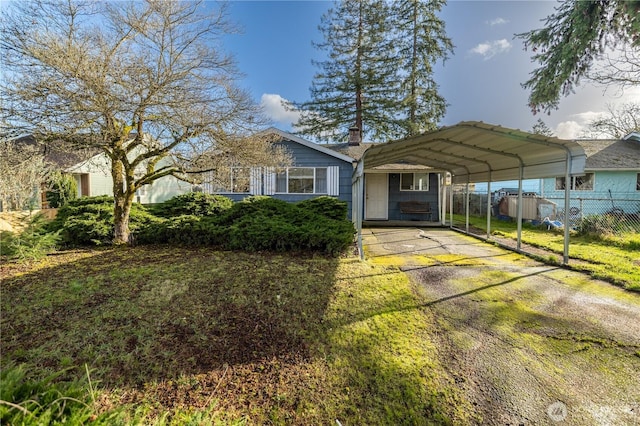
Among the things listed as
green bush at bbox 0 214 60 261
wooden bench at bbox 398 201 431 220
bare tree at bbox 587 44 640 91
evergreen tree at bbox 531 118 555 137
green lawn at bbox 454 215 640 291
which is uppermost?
evergreen tree at bbox 531 118 555 137

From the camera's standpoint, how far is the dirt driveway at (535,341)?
2.12m

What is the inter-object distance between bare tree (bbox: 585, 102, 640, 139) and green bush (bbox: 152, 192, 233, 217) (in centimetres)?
2548

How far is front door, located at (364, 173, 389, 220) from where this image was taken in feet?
43.2

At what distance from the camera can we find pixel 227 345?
284 centimetres

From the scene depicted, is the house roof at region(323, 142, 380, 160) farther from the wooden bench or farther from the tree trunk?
the tree trunk

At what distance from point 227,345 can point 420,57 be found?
1829 cm

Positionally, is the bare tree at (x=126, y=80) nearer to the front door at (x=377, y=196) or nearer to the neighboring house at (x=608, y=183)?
the front door at (x=377, y=196)

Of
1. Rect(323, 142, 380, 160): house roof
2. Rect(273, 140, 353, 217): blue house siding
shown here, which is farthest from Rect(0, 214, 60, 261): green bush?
Rect(323, 142, 380, 160): house roof

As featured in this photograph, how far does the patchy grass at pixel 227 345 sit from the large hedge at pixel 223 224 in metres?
1.35

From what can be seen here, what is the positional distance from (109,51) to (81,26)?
2.35ft

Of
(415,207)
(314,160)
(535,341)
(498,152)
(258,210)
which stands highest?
(314,160)

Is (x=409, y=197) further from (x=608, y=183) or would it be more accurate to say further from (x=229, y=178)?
(x=608, y=183)

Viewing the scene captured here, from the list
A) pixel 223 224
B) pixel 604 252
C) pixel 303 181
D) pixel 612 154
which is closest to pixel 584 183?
pixel 612 154

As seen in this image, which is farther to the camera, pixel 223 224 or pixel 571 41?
pixel 223 224
